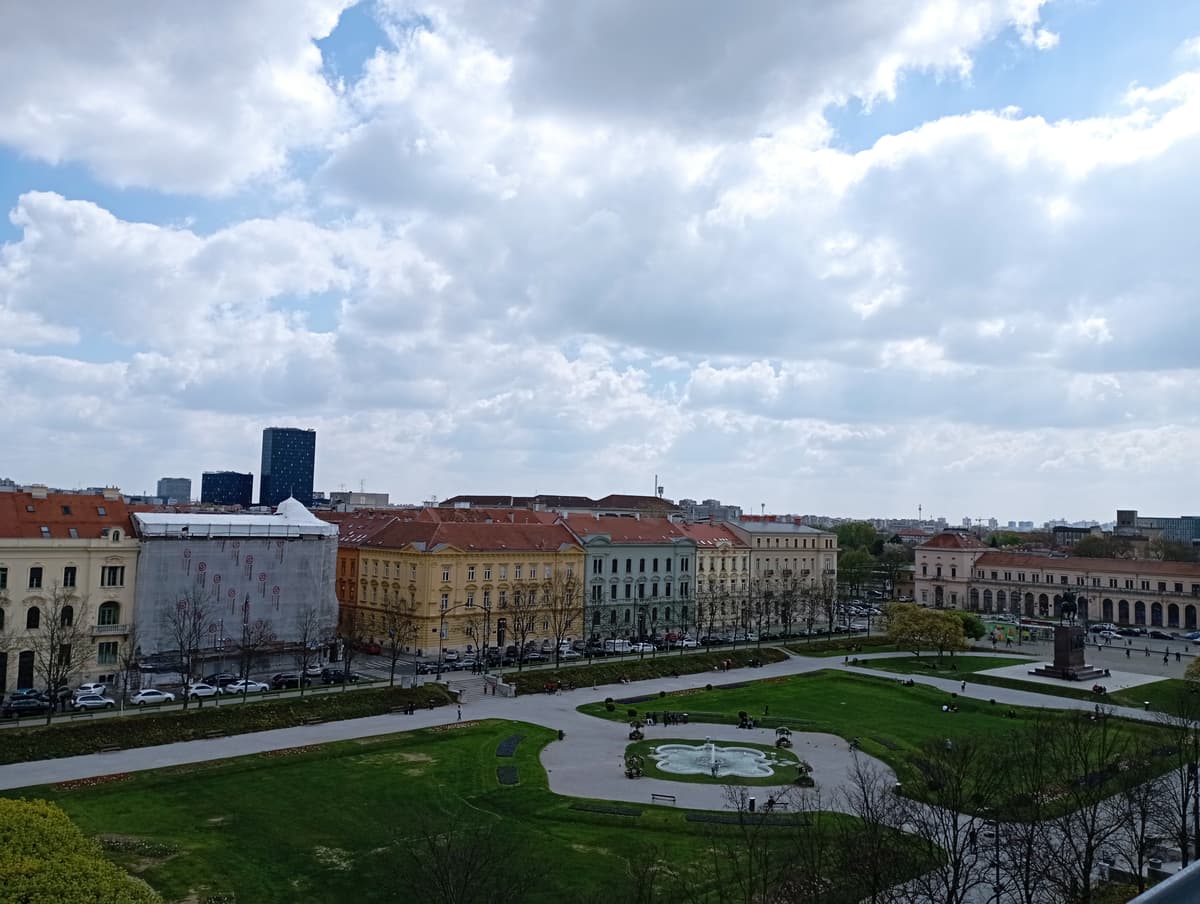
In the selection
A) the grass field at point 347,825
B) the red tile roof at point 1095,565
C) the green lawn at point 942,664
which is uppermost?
the red tile roof at point 1095,565

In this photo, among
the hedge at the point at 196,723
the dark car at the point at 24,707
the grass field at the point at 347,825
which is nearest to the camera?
the grass field at the point at 347,825

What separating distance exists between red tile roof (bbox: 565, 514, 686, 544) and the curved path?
1012 inches

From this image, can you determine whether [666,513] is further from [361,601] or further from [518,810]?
[518,810]

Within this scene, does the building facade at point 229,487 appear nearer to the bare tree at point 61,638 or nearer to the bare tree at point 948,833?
the bare tree at point 61,638

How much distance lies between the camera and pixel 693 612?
3917 inches

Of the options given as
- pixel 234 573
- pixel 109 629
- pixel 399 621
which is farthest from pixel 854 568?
pixel 109 629

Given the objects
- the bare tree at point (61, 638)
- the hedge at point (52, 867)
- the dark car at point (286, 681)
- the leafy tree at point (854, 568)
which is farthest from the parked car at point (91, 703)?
the leafy tree at point (854, 568)

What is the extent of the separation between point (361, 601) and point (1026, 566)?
95038 millimetres

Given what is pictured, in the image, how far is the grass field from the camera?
28672 millimetres

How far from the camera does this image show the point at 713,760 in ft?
145

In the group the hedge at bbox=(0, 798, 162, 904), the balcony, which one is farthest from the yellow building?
the hedge at bbox=(0, 798, 162, 904)

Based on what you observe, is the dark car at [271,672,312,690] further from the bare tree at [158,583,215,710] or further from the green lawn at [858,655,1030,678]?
the green lawn at [858,655,1030,678]

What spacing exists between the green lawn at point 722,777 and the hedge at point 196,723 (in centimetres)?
1630

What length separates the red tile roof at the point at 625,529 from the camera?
304 feet
